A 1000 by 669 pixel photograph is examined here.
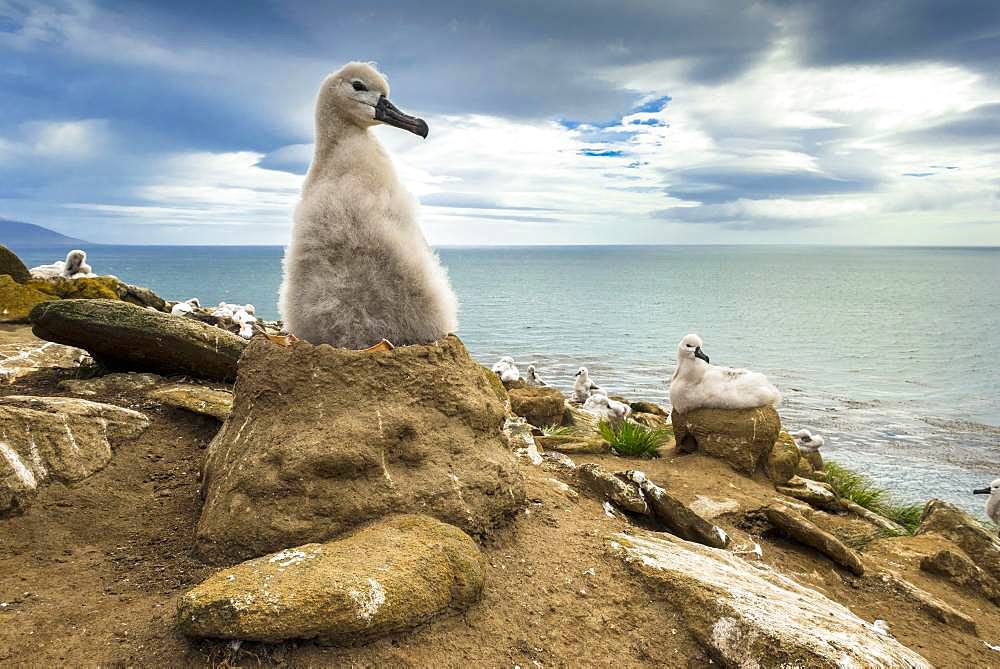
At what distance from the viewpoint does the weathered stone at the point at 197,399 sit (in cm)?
605

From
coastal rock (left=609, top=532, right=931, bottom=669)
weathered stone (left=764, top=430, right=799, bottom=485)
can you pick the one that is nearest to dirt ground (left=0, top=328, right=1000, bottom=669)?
coastal rock (left=609, top=532, right=931, bottom=669)

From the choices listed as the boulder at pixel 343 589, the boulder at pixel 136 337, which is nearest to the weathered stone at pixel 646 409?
the boulder at pixel 136 337

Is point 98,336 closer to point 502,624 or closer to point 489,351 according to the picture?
point 502,624

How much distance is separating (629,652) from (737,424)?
6.05 meters

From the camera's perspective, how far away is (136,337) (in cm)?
699

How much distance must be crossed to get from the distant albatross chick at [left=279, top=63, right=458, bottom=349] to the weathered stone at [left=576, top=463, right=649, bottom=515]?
244cm

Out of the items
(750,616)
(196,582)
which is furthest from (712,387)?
(196,582)

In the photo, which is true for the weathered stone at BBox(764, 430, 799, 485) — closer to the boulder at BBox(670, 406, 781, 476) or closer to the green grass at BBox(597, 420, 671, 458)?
the boulder at BBox(670, 406, 781, 476)

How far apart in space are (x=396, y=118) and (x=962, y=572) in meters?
7.59

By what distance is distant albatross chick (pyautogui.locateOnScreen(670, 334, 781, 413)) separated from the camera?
371 inches

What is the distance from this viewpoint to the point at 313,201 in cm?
434

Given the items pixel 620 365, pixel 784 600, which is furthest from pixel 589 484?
pixel 620 365

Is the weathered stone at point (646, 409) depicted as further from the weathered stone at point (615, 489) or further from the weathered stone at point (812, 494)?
the weathered stone at point (615, 489)

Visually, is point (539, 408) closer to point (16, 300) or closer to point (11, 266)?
point (16, 300)
